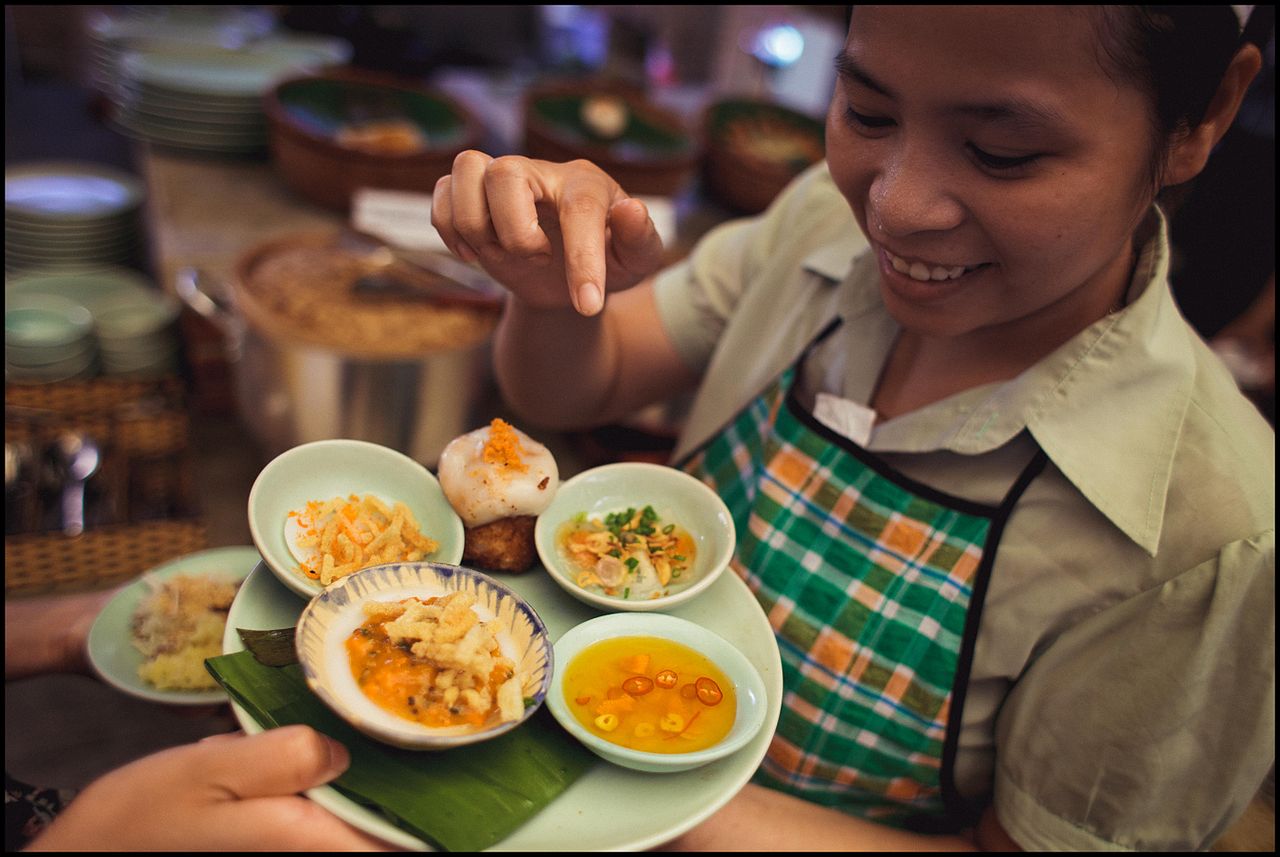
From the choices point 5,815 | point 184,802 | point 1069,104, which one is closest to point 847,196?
point 1069,104

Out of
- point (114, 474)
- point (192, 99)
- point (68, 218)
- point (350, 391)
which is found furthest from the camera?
point (68, 218)

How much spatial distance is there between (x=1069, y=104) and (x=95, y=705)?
2.27m

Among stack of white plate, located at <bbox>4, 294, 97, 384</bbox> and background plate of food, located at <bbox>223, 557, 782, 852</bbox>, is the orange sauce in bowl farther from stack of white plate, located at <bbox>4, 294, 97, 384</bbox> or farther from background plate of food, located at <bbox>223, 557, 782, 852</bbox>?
stack of white plate, located at <bbox>4, 294, 97, 384</bbox>

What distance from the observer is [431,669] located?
111 cm

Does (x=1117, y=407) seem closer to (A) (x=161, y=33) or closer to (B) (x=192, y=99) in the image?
(B) (x=192, y=99)

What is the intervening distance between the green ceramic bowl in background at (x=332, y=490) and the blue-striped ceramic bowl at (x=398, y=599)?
5cm

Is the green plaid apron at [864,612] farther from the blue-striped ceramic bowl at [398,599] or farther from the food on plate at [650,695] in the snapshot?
the blue-striped ceramic bowl at [398,599]

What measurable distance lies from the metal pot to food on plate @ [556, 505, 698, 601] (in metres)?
1.18

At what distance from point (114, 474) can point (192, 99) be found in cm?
163

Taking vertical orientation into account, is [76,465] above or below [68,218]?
below

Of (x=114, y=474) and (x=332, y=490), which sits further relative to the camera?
(x=114, y=474)

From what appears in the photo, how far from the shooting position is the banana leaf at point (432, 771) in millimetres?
999

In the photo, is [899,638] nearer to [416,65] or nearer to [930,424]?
[930,424]

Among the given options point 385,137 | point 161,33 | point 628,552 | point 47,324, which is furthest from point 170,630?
point 161,33
